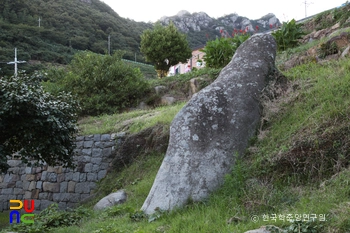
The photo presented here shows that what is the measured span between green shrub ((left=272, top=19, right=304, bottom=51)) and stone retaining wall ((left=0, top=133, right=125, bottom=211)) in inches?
265

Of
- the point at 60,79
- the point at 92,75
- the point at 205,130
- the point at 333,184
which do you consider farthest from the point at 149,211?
the point at 60,79

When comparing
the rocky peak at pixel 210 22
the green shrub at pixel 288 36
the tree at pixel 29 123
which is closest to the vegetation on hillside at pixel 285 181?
the tree at pixel 29 123

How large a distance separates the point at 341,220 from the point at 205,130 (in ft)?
8.19

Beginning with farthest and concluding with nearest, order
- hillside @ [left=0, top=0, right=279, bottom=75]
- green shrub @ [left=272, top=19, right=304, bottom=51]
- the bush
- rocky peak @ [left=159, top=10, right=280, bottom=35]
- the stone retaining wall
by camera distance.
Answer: rocky peak @ [left=159, top=10, right=280, bottom=35] < hillside @ [left=0, top=0, right=279, bottom=75] < the bush < green shrub @ [left=272, top=19, right=304, bottom=51] < the stone retaining wall

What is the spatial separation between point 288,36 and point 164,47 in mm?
8145

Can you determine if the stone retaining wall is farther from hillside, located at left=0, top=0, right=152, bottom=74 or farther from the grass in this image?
hillside, located at left=0, top=0, right=152, bottom=74

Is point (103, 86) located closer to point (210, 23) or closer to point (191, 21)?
point (191, 21)

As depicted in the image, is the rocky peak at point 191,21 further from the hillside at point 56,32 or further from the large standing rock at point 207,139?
the large standing rock at point 207,139

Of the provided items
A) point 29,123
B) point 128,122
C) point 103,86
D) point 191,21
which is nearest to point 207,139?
point 29,123

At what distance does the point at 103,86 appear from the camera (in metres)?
13.9

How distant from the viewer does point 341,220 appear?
3.20 m

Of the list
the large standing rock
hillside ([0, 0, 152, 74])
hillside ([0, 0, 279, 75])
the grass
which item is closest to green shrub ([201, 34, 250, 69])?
the grass

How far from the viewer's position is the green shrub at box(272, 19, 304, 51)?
12727 mm

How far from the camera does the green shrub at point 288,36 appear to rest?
41.8ft
